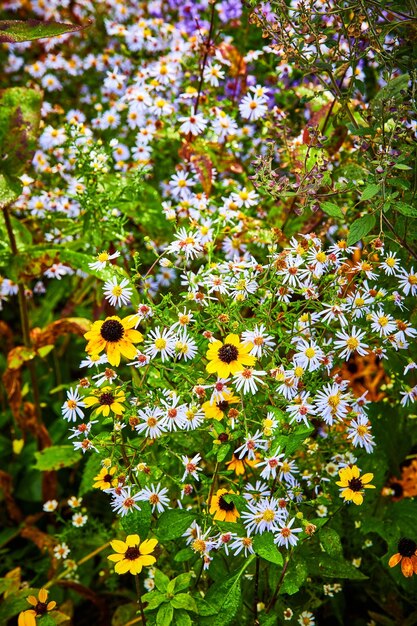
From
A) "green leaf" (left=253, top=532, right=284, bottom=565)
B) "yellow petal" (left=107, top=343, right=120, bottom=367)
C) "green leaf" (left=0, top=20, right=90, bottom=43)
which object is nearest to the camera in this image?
"green leaf" (left=253, top=532, right=284, bottom=565)

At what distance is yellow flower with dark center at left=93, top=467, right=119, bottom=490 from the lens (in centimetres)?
105

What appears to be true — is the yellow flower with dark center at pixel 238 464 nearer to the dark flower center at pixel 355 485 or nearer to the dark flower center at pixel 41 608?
the dark flower center at pixel 355 485

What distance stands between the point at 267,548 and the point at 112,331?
40cm

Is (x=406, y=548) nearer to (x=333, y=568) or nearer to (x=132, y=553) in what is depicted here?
(x=333, y=568)

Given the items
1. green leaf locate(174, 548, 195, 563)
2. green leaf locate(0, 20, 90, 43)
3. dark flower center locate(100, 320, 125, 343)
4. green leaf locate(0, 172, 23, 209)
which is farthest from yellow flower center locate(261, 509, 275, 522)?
green leaf locate(0, 20, 90, 43)

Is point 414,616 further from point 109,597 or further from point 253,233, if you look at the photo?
point 253,233

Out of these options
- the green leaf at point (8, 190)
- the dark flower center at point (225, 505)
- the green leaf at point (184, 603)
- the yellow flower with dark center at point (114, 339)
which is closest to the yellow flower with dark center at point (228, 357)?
the yellow flower with dark center at point (114, 339)

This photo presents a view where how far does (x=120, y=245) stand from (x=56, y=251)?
13.1 inches

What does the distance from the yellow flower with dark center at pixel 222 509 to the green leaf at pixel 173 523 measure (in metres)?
0.05

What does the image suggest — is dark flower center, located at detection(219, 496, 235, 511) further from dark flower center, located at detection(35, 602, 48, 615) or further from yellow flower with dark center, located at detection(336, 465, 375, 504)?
dark flower center, located at detection(35, 602, 48, 615)

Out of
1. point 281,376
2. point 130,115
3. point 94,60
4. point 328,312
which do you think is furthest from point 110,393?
point 94,60

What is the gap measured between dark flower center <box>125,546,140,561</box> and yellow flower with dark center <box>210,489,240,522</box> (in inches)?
5.7

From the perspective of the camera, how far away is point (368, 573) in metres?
1.59

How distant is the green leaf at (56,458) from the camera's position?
1613mm
